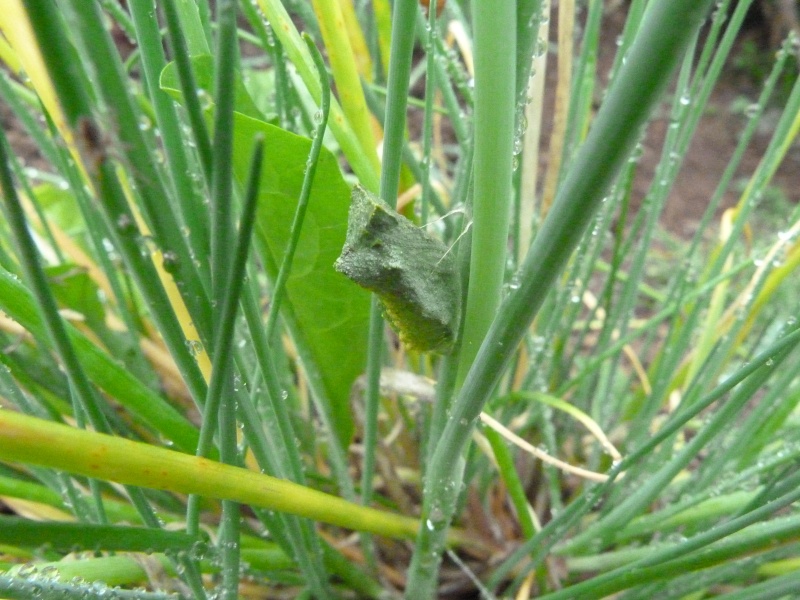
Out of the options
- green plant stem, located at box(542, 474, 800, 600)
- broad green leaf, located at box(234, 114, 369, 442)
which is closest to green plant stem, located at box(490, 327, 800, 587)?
green plant stem, located at box(542, 474, 800, 600)

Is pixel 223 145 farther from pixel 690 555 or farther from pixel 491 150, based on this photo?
pixel 690 555

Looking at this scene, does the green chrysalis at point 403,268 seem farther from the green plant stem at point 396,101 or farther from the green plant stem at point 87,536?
the green plant stem at point 87,536

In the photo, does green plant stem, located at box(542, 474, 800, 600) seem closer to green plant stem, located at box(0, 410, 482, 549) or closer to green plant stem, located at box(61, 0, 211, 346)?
green plant stem, located at box(0, 410, 482, 549)

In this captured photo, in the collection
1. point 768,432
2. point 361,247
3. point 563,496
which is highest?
point 361,247

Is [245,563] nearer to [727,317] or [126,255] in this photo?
[126,255]

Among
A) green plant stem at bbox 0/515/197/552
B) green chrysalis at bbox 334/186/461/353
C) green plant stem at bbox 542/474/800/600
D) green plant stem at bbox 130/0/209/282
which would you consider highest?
green plant stem at bbox 130/0/209/282

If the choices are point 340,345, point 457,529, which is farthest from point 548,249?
point 457,529
